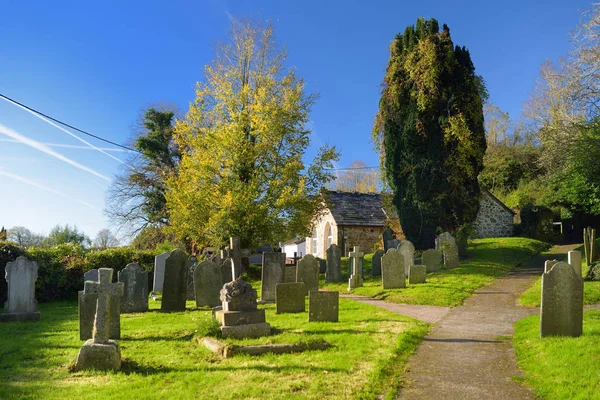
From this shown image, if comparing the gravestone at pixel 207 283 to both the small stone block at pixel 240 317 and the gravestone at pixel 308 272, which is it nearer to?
the gravestone at pixel 308 272

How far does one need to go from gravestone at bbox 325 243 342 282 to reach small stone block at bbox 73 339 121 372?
13.5 m

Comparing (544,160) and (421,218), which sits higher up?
(544,160)

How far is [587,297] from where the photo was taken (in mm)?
11453

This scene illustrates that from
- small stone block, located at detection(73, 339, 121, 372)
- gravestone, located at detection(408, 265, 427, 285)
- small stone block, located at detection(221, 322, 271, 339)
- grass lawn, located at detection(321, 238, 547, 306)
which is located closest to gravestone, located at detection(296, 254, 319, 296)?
grass lawn, located at detection(321, 238, 547, 306)

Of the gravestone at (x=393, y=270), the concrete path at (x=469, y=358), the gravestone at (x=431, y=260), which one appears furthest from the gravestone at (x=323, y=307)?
the gravestone at (x=431, y=260)

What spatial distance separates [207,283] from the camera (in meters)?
13.1

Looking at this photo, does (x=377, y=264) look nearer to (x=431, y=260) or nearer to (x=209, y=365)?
(x=431, y=260)

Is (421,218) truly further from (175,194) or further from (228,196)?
(175,194)

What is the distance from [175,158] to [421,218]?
61.0ft

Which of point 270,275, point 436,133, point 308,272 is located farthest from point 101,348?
point 436,133

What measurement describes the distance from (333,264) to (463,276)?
5.40 meters

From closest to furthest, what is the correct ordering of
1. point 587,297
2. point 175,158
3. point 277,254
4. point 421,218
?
point 587,297 < point 277,254 < point 421,218 < point 175,158

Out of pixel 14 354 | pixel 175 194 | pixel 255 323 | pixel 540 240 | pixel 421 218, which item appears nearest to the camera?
pixel 14 354

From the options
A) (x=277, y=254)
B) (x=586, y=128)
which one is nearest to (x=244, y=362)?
(x=277, y=254)
